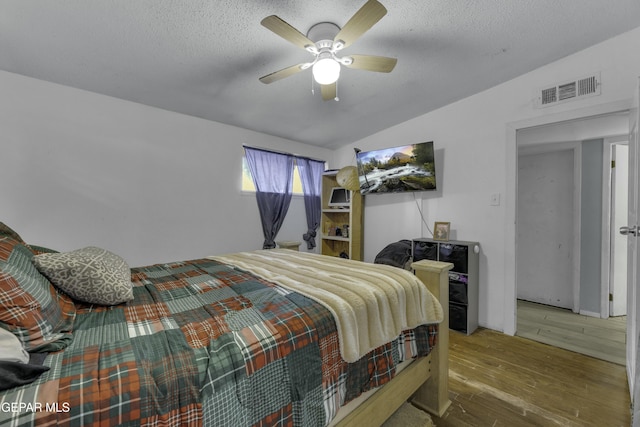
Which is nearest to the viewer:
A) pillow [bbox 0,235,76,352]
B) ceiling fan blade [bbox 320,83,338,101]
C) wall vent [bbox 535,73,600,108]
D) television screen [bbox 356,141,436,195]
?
pillow [bbox 0,235,76,352]

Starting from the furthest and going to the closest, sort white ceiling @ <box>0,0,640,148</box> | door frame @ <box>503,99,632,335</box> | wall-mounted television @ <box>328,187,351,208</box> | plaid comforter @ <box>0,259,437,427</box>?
wall-mounted television @ <box>328,187,351,208</box> < door frame @ <box>503,99,632,335</box> < white ceiling @ <box>0,0,640,148</box> < plaid comforter @ <box>0,259,437,427</box>

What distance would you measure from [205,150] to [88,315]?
96.3 inches

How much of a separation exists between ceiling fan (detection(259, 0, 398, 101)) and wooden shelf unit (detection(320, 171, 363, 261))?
2.13 meters

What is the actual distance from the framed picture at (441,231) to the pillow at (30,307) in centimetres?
308

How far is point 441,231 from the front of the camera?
3.09 metres

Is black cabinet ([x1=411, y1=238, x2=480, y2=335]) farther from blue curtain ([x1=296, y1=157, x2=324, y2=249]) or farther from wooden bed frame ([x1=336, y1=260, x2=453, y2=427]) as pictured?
blue curtain ([x1=296, y1=157, x2=324, y2=249])

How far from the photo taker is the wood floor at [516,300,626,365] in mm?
2318

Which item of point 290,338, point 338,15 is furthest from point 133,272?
point 338,15

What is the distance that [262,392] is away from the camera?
0.88 metres

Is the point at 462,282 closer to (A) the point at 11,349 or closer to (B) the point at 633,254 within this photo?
(B) the point at 633,254

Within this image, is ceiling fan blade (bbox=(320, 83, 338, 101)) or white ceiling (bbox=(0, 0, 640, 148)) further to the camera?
ceiling fan blade (bbox=(320, 83, 338, 101))

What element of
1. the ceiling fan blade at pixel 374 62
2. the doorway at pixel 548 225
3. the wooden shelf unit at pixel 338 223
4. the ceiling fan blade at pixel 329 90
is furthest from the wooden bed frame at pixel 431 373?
the doorway at pixel 548 225

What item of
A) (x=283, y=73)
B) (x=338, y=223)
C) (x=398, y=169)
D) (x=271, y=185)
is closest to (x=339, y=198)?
(x=338, y=223)

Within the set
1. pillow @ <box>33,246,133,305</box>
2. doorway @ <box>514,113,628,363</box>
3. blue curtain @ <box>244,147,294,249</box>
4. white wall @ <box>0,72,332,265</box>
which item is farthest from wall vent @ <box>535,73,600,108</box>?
pillow @ <box>33,246,133,305</box>
